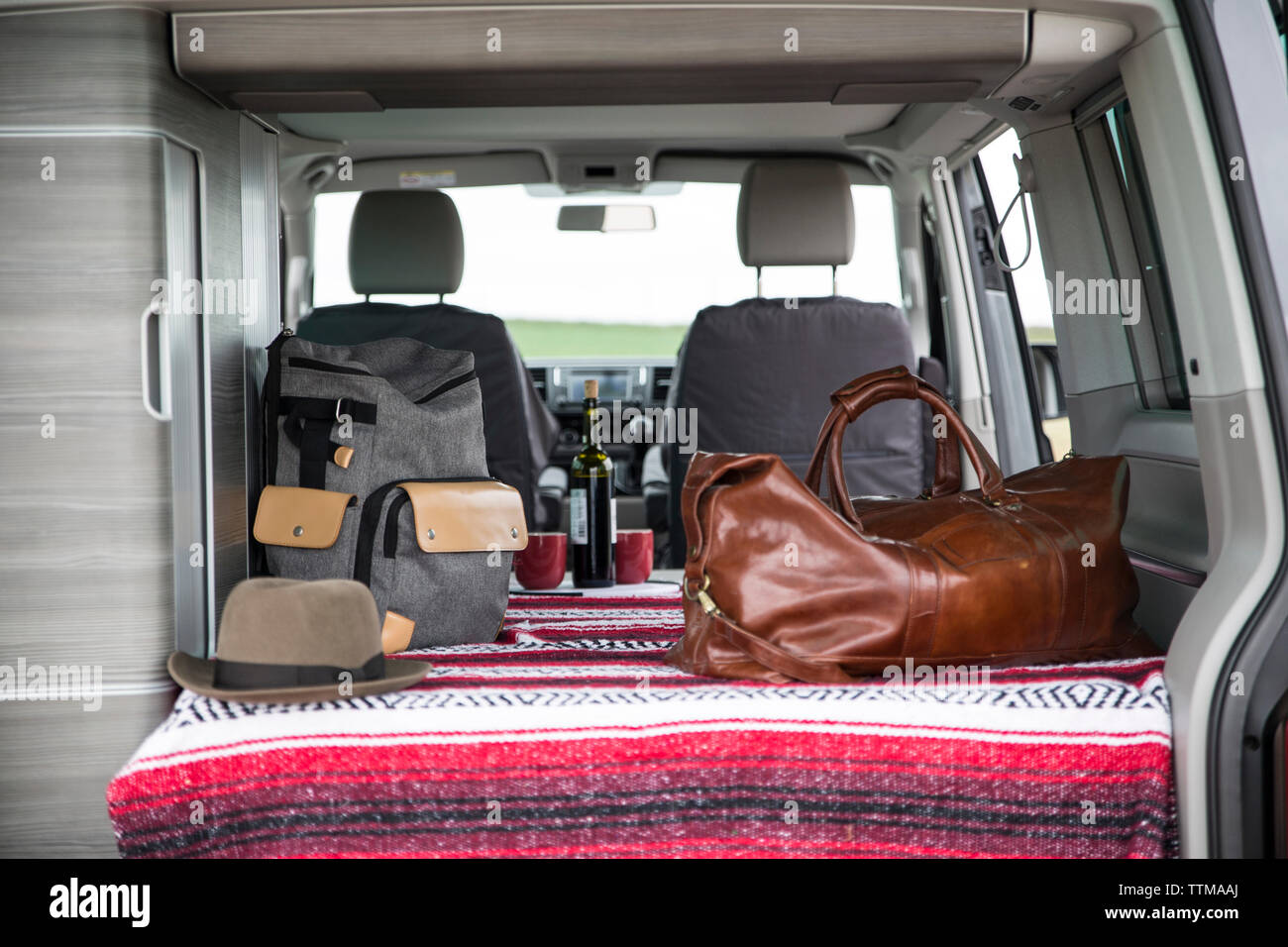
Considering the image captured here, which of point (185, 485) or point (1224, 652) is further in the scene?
point (185, 485)

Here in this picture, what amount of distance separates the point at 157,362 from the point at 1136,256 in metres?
1.50

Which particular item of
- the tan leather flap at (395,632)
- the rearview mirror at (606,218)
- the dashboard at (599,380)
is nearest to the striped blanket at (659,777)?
the tan leather flap at (395,632)

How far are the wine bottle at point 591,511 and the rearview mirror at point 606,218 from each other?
1.45 meters

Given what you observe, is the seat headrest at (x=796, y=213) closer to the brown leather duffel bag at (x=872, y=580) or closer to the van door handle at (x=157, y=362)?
the brown leather duffel bag at (x=872, y=580)

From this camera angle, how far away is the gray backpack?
4.92 feet

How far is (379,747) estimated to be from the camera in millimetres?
1248

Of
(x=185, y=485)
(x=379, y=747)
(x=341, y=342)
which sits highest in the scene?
(x=341, y=342)

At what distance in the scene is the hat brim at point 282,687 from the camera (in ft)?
4.15

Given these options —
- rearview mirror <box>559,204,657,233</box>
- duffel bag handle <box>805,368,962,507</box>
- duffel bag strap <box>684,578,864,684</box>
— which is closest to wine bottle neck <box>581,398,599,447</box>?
duffel bag handle <box>805,368,962,507</box>

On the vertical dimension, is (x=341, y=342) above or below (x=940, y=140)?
below

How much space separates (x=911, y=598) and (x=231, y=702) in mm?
861

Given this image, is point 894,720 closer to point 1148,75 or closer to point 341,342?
point 1148,75
